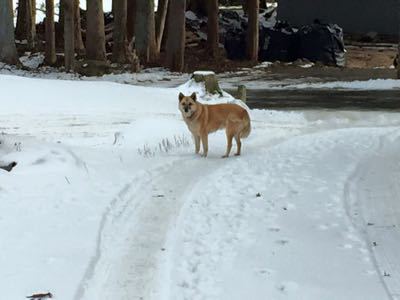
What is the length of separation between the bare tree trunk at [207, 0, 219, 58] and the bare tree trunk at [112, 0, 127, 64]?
3.67 metres

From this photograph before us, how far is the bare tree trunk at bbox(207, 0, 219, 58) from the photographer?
27.1m

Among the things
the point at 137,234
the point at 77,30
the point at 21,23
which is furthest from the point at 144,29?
the point at 137,234

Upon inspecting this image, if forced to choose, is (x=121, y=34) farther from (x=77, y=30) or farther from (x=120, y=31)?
(x=77, y=30)

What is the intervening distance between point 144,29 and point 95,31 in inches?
83.6

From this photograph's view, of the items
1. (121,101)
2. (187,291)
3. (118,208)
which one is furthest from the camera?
(121,101)

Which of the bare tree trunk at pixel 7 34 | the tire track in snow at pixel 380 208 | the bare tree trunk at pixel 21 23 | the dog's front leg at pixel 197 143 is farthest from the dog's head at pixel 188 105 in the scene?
the bare tree trunk at pixel 21 23

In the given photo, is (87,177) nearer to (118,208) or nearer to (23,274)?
(118,208)

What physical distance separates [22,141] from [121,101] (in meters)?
5.75

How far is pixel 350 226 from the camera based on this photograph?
6.08 m

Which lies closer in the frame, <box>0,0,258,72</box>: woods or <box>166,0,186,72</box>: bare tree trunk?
<box>0,0,258,72</box>: woods

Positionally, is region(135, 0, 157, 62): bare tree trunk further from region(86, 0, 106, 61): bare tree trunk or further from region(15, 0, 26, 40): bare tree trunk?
region(15, 0, 26, 40): bare tree trunk

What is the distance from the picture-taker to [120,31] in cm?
2556

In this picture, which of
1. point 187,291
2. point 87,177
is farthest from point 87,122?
point 187,291

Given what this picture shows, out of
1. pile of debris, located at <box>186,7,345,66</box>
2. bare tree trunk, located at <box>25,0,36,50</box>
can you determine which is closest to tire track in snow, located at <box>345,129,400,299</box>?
pile of debris, located at <box>186,7,345,66</box>
